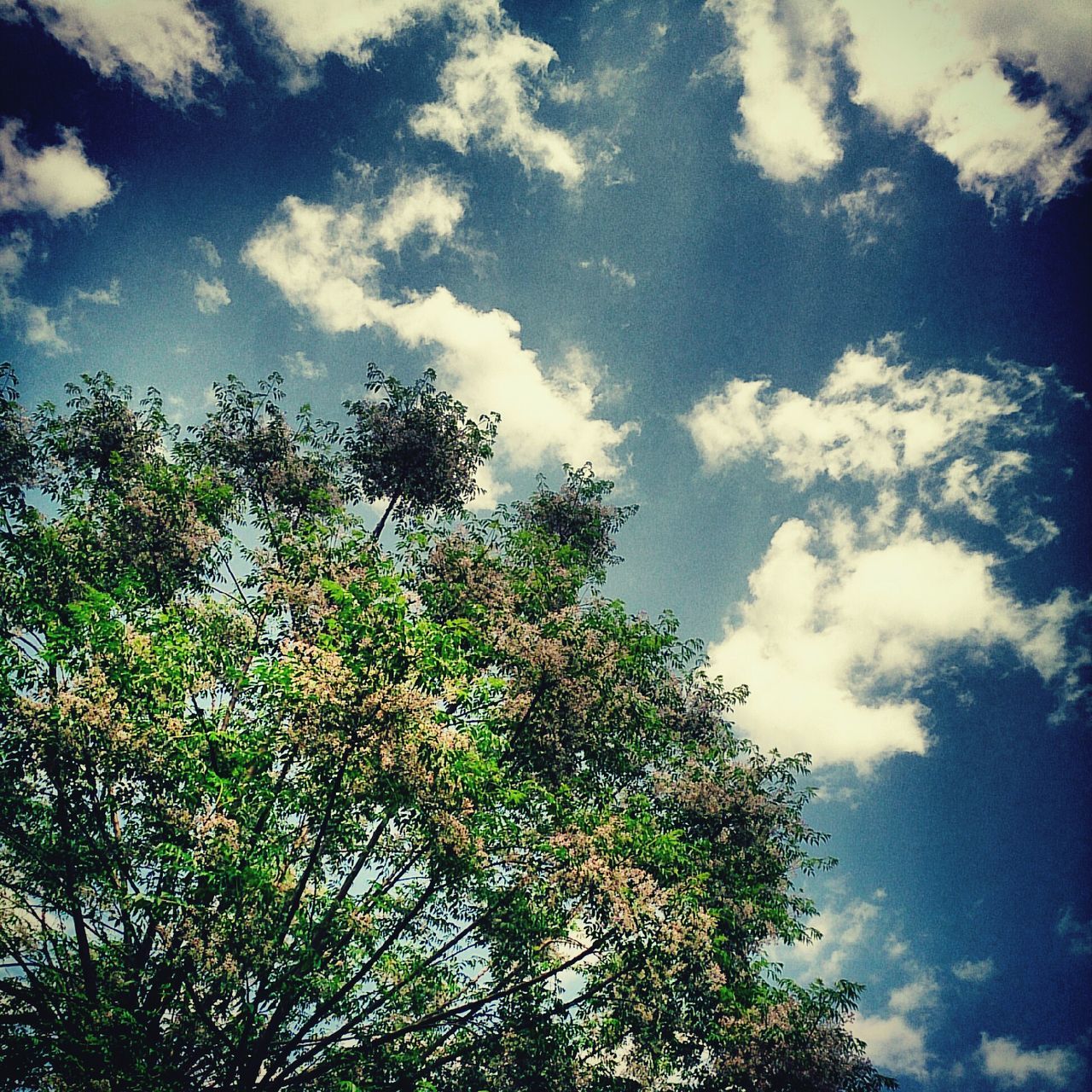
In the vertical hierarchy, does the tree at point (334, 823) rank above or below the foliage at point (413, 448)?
below

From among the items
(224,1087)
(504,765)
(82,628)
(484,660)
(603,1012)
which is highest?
(484,660)

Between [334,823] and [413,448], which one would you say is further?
[413,448]

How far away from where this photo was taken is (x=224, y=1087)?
9.56m

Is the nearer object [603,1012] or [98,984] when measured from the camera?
[98,984]

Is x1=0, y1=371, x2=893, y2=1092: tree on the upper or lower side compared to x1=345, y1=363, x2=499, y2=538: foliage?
lower

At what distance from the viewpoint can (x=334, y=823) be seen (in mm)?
9773

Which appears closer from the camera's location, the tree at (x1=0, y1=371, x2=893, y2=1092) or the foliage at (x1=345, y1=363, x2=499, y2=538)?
the tree at (x1=0, y1=371, x2=893, y2=1092)

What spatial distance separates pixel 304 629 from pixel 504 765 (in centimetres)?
448

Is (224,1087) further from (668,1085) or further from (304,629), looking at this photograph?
(668,1085)

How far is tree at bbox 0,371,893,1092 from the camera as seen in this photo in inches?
350

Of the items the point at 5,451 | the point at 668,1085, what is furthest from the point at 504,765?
the point at 5,451

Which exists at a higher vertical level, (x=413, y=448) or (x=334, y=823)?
(x=413, y=448)

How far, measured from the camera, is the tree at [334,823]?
890 centimetres

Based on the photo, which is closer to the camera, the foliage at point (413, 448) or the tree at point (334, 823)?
the tree at point (334, 823)
